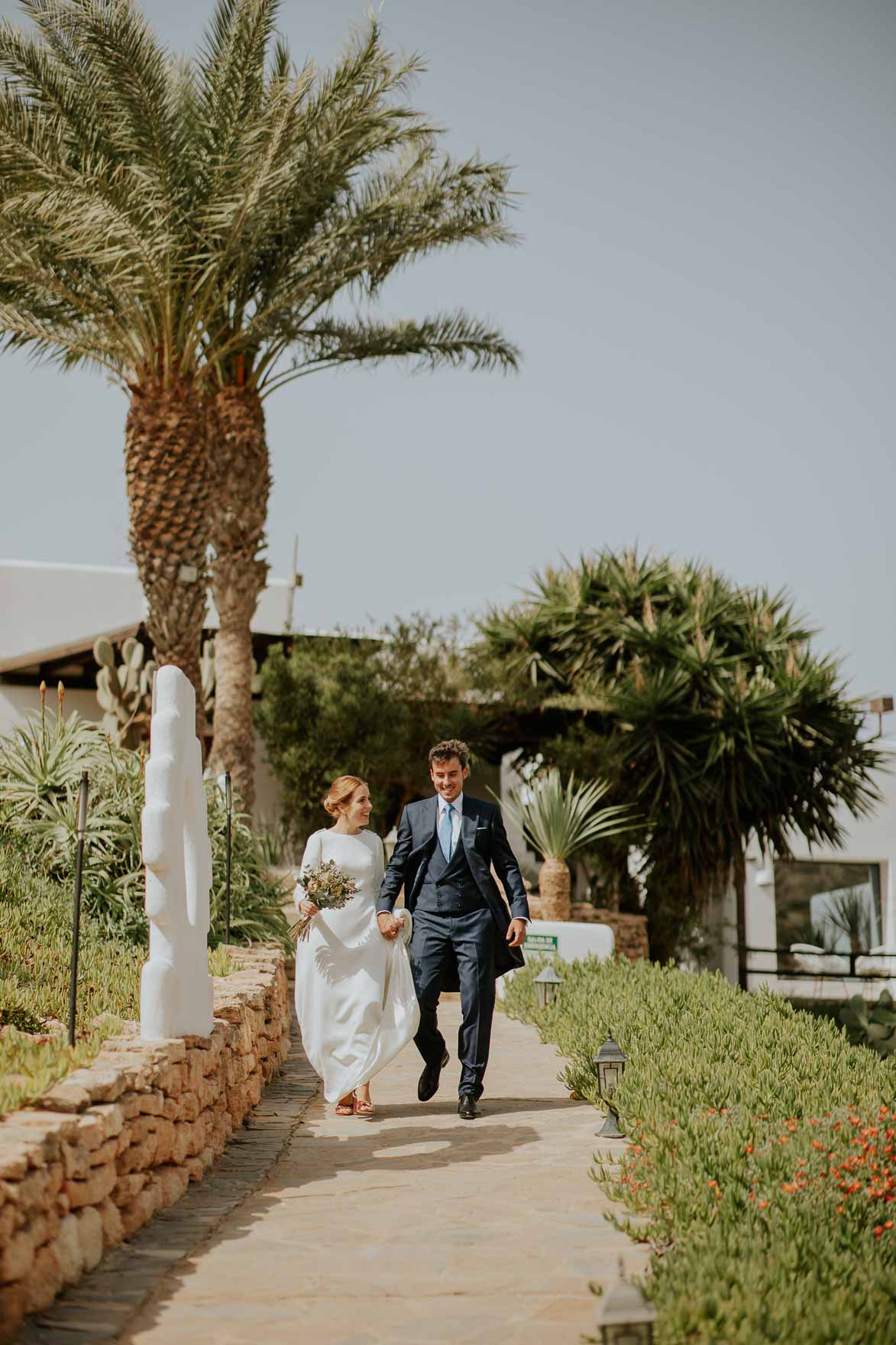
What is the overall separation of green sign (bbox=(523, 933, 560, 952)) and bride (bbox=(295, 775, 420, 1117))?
6.84 meters

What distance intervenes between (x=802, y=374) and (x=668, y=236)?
415 centimetres

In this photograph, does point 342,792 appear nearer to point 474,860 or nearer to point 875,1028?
point 474,860

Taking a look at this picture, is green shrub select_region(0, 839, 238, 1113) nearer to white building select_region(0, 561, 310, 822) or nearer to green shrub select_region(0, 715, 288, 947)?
green shrub select_region(0, 715, 288, 947)

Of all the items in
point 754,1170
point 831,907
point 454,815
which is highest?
point 454,815

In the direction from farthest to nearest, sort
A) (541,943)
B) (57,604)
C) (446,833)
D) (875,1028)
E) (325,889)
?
(57,604) → (875,1028) → (541,943) → (446,833) → (325,889)

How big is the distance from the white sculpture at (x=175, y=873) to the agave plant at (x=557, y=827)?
1046 centimetres

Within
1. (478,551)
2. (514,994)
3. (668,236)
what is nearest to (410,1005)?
(514,994)

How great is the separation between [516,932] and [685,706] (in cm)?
1267

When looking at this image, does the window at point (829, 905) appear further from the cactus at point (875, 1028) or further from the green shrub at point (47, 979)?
the green shrub at point (47, 979)

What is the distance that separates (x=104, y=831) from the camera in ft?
34.3

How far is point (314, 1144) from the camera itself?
6426mm

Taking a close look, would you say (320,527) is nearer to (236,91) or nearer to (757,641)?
(757,641)

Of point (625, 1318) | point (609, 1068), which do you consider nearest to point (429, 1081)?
point (609, 1068)

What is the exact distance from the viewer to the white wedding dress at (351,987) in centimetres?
680
